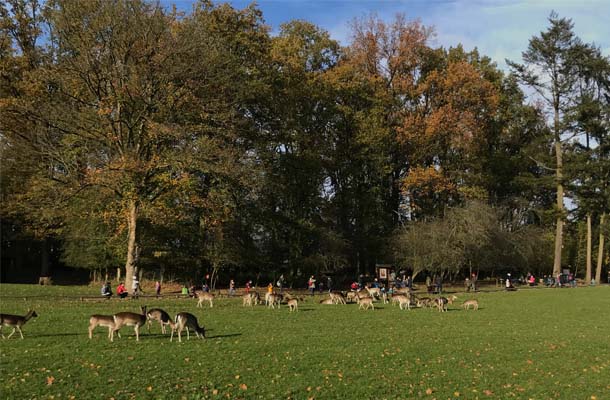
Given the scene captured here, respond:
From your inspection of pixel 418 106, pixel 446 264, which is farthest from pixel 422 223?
pixel 418 106

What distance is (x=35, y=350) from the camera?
40.7ft

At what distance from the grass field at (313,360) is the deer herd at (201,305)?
1.44 feet

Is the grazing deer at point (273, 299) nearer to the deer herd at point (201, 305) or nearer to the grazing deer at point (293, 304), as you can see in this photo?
the deer herd at point (201, 305)

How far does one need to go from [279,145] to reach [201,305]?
71.5 feet

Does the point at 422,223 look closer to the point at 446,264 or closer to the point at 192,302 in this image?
the point at 446,264

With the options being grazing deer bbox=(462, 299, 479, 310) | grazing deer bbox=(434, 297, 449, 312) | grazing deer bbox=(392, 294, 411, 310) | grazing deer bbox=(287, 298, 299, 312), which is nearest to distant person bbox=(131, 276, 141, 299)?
grazing deer bbox=(287, 298, 299, 312)

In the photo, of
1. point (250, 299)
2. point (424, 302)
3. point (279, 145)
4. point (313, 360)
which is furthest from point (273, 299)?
point (279, 145)

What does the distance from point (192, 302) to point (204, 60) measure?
46.1 ft

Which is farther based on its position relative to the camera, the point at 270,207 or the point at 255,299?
the point at 270,207

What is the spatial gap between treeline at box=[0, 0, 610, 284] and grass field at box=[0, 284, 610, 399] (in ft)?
43.1

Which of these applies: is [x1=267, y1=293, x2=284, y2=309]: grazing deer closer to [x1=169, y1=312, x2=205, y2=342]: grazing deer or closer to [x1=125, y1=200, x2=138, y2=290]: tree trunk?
[x1=125, y1=200, x2=138, y2=290]: tree trunk

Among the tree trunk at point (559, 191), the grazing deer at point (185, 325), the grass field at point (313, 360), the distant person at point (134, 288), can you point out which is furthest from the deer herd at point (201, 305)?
the tree trunk at point (559, 191)

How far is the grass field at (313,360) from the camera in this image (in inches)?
391

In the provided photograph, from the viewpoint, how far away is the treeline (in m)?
30.6
